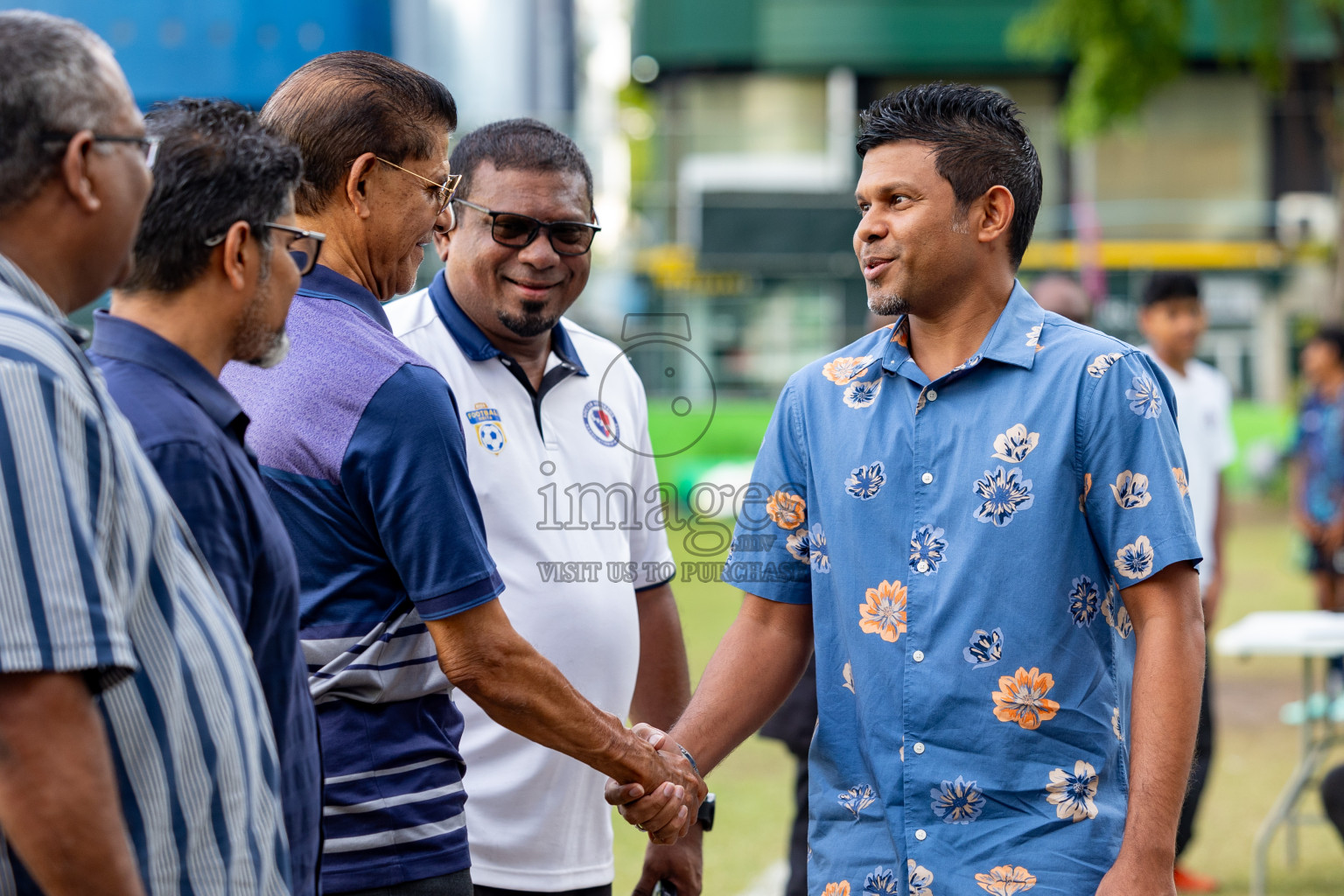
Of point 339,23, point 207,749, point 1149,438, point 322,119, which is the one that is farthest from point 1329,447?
point 207,749

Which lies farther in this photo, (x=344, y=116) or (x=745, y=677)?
(x=745, y=677)

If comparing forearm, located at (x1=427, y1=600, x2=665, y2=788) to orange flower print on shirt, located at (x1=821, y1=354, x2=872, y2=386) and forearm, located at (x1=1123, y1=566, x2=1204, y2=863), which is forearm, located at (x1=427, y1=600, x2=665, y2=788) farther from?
forearm, located at (x1=1123, y1=566, x2=1204, y2=863)

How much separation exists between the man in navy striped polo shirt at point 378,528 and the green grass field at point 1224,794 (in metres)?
2.94

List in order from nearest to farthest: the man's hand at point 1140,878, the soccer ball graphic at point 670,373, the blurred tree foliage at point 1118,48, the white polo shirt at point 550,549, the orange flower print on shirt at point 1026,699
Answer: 1. the man's hand at point 1140,878
2. the orange flower print on shirt at point 1026,699
3. the white polo shirt at point 550,549
4. the soccer ball graphic at point 670,373
5. the blurred tree foliage at point 1118,48

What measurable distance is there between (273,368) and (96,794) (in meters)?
0.90

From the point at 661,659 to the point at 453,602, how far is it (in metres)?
1.22

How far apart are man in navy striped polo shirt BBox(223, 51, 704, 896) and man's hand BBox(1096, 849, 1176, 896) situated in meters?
0.84

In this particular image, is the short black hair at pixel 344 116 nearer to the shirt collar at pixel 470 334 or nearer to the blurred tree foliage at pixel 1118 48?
the shirt collar at pixel 470 334

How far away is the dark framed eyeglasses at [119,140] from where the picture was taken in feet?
4.60

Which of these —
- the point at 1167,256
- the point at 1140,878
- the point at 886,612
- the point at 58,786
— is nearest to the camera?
the point at 58,786

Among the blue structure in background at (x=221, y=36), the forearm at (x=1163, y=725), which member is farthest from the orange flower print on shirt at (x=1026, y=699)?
the blue structure in background at (x=221, y=36)

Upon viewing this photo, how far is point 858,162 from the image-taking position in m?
24.3

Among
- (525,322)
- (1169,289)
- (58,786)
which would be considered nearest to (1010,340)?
(525,322)

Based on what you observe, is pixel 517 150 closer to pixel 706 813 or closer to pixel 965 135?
pixel 965 135
